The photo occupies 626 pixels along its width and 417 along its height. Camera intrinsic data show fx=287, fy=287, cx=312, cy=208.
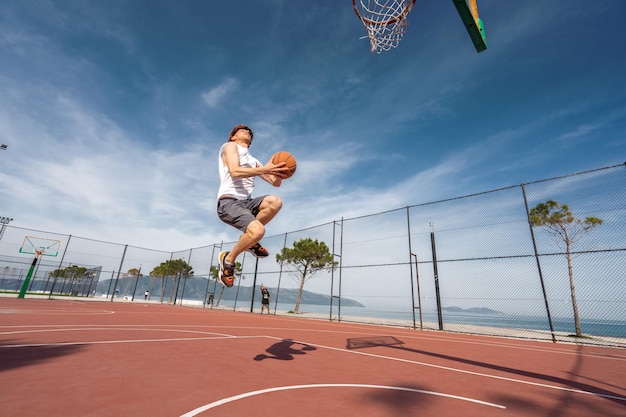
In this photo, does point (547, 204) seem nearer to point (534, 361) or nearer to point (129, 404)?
point (534, 361)

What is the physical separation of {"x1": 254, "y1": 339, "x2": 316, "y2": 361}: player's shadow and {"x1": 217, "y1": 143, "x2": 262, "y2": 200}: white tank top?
8.06ft

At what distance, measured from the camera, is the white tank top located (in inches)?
137

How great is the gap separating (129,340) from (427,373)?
15.9ft

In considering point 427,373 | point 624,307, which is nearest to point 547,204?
point 624,307

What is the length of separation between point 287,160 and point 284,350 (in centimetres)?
351

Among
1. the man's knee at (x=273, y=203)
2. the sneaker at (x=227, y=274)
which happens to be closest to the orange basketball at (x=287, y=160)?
the man's knee at (x=273, y=203)

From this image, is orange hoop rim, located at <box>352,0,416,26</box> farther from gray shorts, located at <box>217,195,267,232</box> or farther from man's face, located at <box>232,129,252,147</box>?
gray shorts, located at <box>217,195,267,232</box>

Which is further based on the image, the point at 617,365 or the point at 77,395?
the point at 617,365

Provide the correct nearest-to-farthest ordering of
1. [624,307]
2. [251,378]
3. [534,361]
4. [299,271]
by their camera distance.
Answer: [251,378] < [534,361] < [624,307] < [299,271]

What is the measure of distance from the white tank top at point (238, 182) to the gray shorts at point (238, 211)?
0.07 meters

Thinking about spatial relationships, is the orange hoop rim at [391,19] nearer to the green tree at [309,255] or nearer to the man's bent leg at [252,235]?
the man's bent leg at [252,235]

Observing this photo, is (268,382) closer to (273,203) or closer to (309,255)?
(273,203)

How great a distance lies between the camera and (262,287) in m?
20.4

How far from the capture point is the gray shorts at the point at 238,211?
3.25 metres
